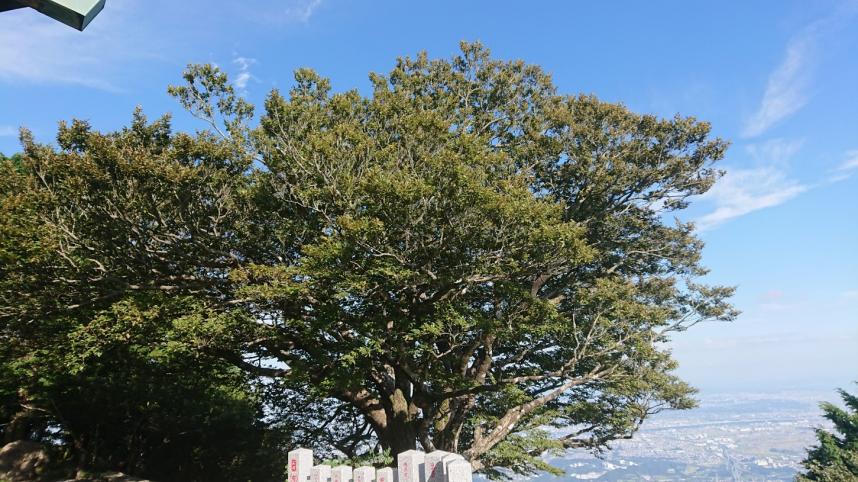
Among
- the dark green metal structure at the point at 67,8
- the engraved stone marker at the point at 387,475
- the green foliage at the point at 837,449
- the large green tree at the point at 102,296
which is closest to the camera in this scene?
the dark green metal structure at the point at 67,8

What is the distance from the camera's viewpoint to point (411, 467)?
7219 millimetres

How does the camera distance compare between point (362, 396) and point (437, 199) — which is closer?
point (437, 199)

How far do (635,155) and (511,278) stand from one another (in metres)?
6.73

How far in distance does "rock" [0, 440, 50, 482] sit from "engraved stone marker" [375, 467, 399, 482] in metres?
14.4

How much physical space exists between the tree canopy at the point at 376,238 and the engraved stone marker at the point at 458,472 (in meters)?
5.25

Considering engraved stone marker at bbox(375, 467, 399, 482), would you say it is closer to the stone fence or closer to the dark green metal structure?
the stone fence

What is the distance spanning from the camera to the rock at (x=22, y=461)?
1570 centimetres

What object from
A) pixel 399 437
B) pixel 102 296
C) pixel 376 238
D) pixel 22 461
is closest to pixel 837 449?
pixel 399 437

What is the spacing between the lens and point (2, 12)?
1.72 metres

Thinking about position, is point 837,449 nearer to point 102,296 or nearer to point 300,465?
point 300,465

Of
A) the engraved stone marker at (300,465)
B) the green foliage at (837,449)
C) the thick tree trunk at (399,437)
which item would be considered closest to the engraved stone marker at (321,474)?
the engraved stone marker at (300,465)

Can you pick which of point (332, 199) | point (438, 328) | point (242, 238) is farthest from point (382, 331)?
point (242, 238)

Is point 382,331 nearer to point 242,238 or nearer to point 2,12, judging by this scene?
point 242,238

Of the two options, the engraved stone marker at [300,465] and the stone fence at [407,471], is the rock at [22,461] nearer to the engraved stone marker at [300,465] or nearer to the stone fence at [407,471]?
the engraved stone marker at [300,465]
